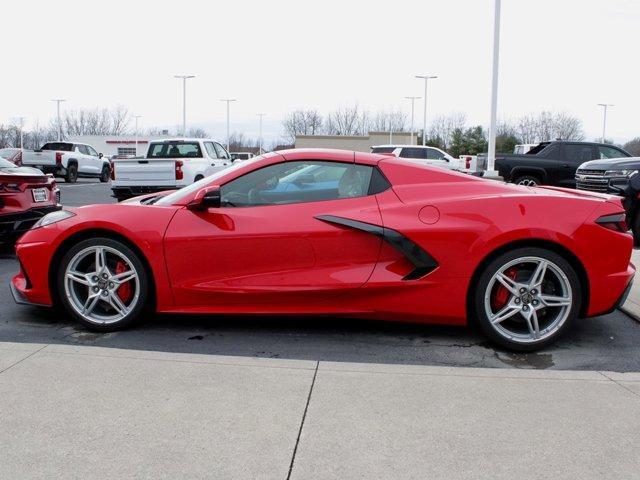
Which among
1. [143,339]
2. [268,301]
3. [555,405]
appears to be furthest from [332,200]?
[555,405]

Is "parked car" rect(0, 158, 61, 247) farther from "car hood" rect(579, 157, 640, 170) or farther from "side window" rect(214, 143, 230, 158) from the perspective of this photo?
"side window" rect(214, 143, 230, 158)

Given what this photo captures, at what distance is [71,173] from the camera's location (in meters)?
28.4

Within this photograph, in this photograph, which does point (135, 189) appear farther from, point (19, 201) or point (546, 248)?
point (546, 248)

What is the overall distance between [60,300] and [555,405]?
11.4ft

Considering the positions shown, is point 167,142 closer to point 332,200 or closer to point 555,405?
point 332,200

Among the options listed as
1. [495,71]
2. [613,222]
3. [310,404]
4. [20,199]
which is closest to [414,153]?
[495,71]

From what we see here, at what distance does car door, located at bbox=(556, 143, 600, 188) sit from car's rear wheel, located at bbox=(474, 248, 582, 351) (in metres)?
13.3

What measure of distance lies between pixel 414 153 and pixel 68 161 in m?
15.3

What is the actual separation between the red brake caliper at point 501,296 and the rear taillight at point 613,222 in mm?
665

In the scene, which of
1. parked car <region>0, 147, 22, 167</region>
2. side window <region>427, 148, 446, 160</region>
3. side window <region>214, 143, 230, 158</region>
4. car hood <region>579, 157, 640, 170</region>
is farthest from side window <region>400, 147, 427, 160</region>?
parked car <region>0, 147, 22, 167</region>

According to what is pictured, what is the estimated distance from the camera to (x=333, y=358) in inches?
162

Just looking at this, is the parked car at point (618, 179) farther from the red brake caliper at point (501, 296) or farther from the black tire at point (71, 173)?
the black tire at point (71, 173)

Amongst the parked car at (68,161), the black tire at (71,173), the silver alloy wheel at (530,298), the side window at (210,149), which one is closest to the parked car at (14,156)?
the parked car at (68,161)

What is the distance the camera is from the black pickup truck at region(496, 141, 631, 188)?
16719 mm
